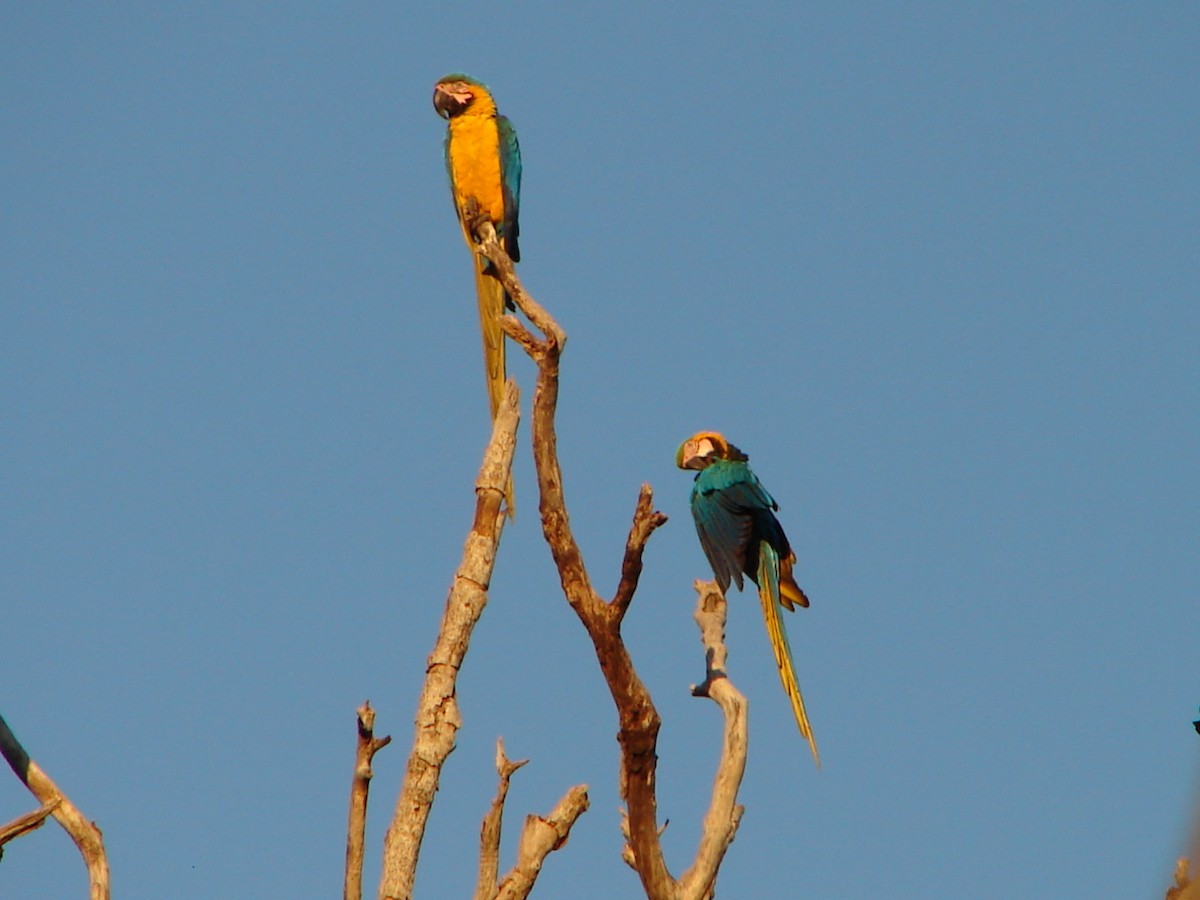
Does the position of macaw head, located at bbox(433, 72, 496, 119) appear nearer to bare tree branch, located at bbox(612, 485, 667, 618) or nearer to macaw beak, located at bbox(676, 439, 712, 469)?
macaw beak, located at bbox(676, 439, 712, 469)

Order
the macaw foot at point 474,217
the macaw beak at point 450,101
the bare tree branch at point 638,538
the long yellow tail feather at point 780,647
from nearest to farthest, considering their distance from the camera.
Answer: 1. the bare tree branch at point 638,538
2. the long yellow tail feather at point 780,647
3. the macaw foot at point 474,217
4. the macaw beak at point 450,101

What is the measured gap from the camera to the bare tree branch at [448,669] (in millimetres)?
3994

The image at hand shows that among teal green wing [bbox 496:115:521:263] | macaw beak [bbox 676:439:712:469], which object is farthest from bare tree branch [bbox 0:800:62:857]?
teal green wing [bbox 496:115:521:263]

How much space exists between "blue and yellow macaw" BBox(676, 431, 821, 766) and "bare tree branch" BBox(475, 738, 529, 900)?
112 cm

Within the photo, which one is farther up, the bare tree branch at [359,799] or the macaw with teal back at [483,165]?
the macaw with teal back at [483,165]

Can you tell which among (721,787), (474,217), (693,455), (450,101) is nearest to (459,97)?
(450,101)

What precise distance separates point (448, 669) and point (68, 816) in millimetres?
1143

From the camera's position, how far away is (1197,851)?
2160 mm

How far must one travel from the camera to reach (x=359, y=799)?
3.94 metres

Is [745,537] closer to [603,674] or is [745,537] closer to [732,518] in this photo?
[732,518]

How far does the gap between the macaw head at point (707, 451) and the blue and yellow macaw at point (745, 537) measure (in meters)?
0.11

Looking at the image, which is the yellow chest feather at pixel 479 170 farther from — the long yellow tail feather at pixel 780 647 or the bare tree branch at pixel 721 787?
the bare tree branch at pixel 721 787

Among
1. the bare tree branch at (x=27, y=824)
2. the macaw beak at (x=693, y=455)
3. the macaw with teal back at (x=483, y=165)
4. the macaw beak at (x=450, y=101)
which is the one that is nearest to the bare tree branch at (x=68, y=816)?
the bare tree branch at (x=27, y=824)

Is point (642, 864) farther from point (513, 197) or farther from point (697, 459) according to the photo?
point (513, 197)
